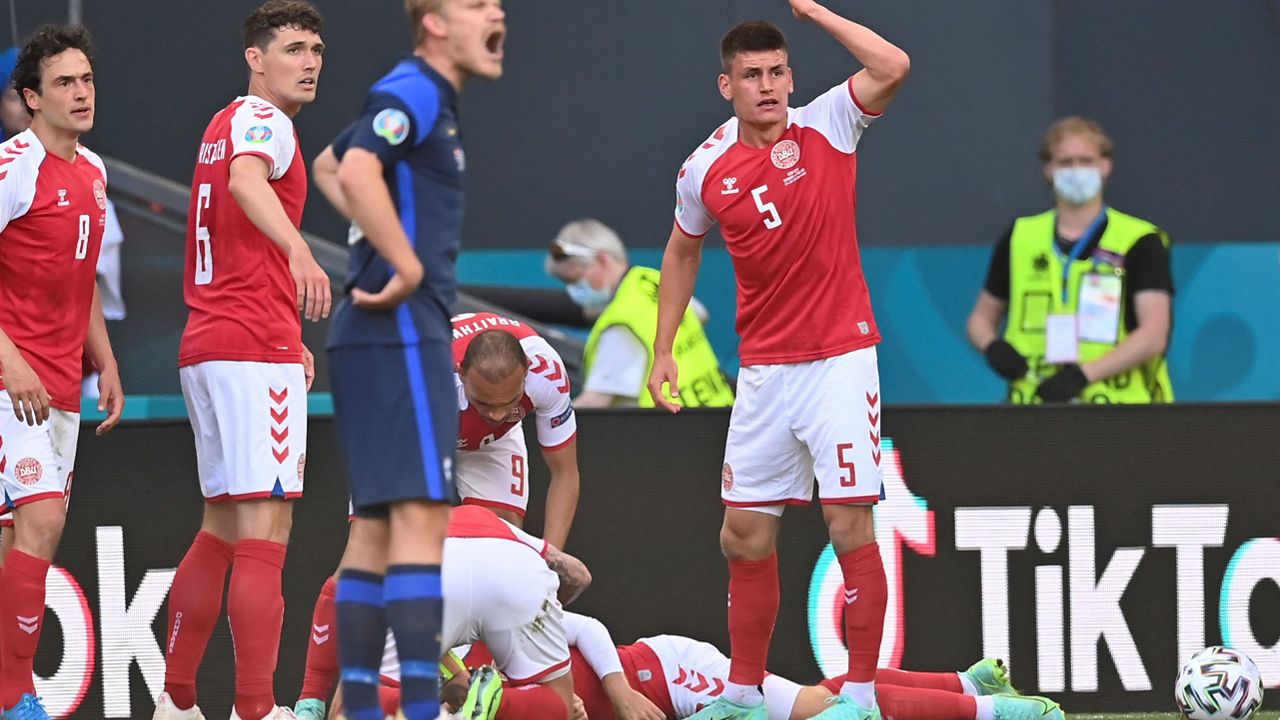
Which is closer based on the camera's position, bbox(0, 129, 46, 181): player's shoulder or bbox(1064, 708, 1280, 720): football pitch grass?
bbox(0, 129, 46, 181): player's shoulder

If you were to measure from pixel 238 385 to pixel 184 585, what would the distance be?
0.55 meters

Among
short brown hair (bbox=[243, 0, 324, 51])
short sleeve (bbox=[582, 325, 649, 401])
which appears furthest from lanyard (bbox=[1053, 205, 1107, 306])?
short brown hair (bbox=[243, 0, 324, 51])

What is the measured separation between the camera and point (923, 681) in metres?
5.18

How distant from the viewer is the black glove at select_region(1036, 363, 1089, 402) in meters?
6.26

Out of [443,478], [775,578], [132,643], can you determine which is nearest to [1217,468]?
[775,578]

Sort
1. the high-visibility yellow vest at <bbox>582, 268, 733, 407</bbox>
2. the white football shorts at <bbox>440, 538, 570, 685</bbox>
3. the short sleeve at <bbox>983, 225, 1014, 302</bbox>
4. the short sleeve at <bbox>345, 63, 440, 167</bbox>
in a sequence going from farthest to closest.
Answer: the high-visibility yellow vest at <bbox>582, 268, 733, 407</bbox>
the short sleeve at <bbox>983, 225, 1014, 302</bbox>
the white football shorts at <bbox>440, 538, 570, 685</bbox>
the short sleeve at <bbox>345, 63, 440, 167</bbox>

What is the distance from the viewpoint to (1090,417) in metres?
5.60

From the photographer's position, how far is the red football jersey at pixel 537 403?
5141mm

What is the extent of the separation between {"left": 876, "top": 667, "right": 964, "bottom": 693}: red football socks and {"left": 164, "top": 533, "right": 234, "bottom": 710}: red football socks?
1.83m

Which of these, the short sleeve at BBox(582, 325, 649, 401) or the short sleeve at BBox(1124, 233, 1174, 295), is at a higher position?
the short sleeve at BBox(1124, 233, 1174, 295)

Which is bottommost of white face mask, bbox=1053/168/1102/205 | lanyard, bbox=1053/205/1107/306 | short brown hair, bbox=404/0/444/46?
lanyard, bbox=1053/205/1107/306

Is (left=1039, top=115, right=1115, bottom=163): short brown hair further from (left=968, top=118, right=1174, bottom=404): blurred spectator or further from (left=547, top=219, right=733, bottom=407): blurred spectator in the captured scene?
(left=547, top=219, right=733, bottom=407): blurred spectator

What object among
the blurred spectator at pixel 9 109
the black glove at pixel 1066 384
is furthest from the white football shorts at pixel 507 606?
the blurred spectator at pixel 9 109

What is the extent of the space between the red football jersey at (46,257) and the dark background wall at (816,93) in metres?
3.85
